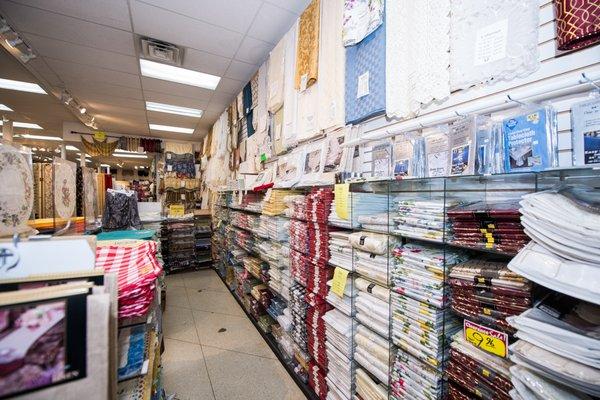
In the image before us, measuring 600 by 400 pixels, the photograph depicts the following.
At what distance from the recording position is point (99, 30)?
3.25 meters

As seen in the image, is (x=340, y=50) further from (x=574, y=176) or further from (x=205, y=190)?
(x=205, y=190)

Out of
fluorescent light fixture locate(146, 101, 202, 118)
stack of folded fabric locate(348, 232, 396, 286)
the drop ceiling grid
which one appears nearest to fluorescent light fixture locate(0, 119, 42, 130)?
the drop ceiling grid

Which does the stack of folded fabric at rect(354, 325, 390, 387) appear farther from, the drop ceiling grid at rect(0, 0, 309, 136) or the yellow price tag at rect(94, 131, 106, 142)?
the yellow price tag at rect(94, 131, 106, 142)

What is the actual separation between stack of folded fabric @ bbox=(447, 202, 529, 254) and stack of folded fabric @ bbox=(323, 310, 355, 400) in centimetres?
106

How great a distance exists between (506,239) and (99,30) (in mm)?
4523

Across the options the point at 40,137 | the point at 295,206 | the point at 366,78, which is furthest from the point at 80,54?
the point at 40,137

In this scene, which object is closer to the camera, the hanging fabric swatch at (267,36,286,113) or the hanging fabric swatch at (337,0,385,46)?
the hanging fabric swatch at (337,0,385,46)

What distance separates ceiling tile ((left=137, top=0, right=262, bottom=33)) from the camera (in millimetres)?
2775

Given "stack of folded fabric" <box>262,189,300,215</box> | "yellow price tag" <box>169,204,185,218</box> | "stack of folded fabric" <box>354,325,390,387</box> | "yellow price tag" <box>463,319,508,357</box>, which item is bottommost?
"stack of folded fabric" <box>354,325,390,387</box>

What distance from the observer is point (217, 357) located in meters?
3.06

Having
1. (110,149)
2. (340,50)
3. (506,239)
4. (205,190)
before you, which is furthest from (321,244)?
(110,149)

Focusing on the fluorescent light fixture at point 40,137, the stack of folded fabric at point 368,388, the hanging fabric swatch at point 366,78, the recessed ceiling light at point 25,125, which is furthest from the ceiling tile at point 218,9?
the fluorescent light fixture at point 40,137

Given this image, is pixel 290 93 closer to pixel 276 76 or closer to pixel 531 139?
pixel 276 76

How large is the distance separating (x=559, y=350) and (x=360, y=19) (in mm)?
2273
